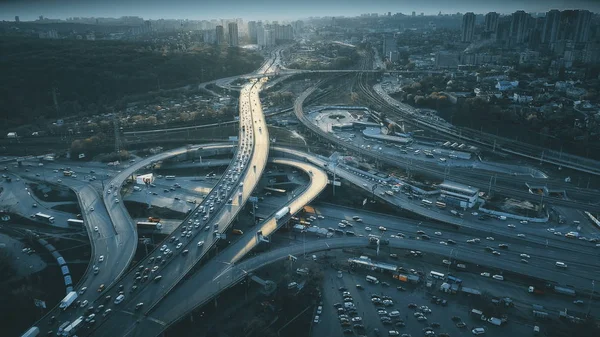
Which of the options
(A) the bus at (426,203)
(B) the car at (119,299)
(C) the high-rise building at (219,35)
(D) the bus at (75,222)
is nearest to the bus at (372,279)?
(A) the bus at (426,203)

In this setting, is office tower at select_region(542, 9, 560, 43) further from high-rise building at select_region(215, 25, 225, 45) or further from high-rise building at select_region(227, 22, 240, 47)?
high-rise building at select_region(215, 25, 225, 45)

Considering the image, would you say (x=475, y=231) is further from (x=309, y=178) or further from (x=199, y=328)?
(x=199, y=328)

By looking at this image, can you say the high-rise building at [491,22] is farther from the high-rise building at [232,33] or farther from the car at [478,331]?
the car at [478,331]

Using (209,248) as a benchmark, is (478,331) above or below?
below

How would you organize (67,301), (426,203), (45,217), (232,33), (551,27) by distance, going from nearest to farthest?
1. (67,301)
2. (45,217)
3. (426,203)
4. (551,27)
5. (232,33)

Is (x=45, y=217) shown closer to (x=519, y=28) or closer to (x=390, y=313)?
(x=390, y=313)

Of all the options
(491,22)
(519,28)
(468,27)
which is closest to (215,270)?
(519,28)
